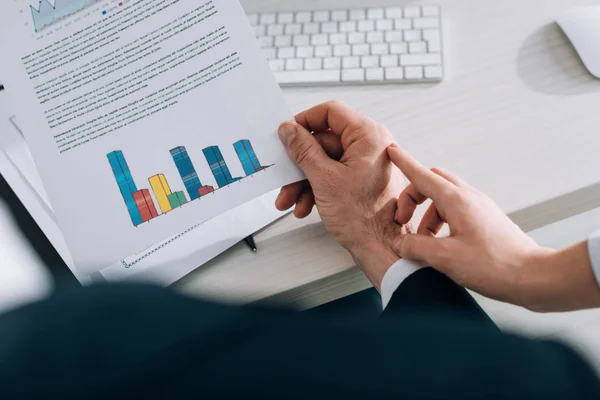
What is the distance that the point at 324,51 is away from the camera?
811 mm

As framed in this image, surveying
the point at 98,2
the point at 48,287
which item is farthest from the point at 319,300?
the point at 98,2

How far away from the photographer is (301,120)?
0.72 m

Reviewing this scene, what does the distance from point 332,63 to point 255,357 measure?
1.85ft

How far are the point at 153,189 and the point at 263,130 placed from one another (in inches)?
5.6

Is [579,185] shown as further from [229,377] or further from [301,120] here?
[229,377]

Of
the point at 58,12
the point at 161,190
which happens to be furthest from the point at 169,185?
the point at 58,12

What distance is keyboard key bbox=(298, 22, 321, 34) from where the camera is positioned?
828mm

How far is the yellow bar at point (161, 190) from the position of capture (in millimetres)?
655

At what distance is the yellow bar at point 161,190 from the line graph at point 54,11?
0.22m

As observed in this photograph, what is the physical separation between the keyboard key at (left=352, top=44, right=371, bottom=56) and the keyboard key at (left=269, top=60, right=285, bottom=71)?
10 cm

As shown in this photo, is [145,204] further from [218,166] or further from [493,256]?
[493,256]

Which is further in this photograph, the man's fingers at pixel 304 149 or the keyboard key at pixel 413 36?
the keyboard key at pixel 413 36

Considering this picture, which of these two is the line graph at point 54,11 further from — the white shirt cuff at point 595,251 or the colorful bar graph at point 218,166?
the white shirt cuff at point 595,251

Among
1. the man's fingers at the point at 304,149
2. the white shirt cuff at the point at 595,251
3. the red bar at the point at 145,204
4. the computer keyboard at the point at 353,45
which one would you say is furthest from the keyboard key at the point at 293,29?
the white shirt cuff at the point at 595,251
